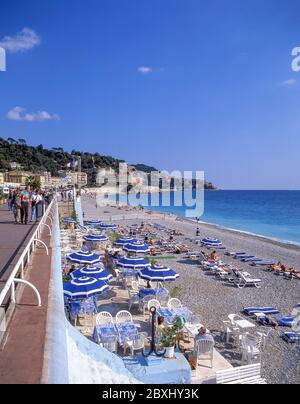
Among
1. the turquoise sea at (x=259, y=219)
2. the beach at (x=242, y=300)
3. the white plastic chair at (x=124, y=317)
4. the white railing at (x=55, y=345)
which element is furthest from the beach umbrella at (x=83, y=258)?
the turquoise sea at (x=259, y=219)

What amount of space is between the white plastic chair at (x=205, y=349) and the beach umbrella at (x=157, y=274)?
4.17 metres

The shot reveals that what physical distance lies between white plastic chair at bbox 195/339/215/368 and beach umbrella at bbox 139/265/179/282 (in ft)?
13.7

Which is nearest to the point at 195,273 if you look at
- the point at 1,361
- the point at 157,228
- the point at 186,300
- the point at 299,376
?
the point at 186,300

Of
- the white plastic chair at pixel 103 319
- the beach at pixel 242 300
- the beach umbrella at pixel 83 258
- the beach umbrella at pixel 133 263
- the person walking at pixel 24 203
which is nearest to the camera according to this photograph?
the beach at pixel 242 300

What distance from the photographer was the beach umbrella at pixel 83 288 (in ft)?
31.3

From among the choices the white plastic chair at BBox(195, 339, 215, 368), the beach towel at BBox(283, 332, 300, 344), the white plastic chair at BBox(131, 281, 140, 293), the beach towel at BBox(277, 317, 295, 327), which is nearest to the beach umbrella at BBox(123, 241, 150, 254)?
the white plastic chair at BBox(131, 281, 140, 293)

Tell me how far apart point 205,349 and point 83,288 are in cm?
376

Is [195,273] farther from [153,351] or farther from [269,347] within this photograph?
[153,351]

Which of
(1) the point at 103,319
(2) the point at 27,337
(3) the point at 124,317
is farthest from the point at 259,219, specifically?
(2) the point at 27,337

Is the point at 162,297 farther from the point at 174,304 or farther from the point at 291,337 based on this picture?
the point at 291,337

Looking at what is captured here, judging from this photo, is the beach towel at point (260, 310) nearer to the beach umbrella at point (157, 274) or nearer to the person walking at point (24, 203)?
the beach umbrella at point (157, 274)

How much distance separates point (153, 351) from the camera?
280 inches

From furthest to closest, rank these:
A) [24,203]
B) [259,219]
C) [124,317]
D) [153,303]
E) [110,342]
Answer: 1. [259,219]
2. [24,203]
3. [153,303]
4. [124,317]
5. [110,342]

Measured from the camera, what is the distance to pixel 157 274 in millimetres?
12094
